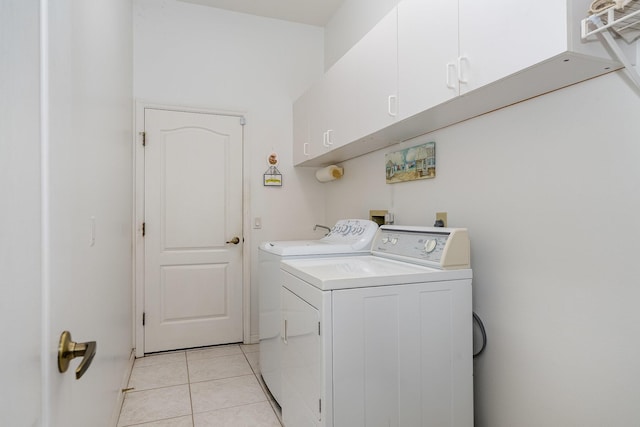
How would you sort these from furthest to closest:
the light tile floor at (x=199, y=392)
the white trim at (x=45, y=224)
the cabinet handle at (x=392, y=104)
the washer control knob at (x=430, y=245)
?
1. the light tile floor at (x=199, y=392)
2. the cabinet handle at (x=392, y=104)
3. the washer control knob at (x=430, y=245)
4. the white trim at (x=45, y=224)

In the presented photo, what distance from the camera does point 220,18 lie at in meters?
3.29

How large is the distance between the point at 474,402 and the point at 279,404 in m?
1.13

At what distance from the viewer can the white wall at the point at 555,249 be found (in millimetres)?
1167

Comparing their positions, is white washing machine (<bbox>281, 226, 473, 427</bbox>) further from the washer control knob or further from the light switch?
the light switch

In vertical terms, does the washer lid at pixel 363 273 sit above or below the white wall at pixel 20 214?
below

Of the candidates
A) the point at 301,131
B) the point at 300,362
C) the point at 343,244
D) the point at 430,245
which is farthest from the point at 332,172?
the point at 300,362

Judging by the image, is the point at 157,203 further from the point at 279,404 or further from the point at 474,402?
the point at 474,402

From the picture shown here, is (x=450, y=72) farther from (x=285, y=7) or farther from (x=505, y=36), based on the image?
(x=285, y=7)

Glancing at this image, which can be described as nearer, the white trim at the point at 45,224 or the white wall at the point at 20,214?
the white wall at the point at 20,214

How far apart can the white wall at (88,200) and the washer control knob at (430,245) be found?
142cm

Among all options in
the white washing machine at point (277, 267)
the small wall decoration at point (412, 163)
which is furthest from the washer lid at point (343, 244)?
the small wall decoration at point (412, 163)

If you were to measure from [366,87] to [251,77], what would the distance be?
173cm

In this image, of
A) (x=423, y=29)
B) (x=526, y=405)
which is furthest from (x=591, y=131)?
(x=526, y=405)

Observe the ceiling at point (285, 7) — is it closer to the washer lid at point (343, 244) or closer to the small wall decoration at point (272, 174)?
the small wall decoration at point (272, 174)
